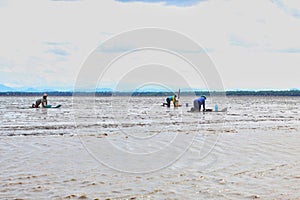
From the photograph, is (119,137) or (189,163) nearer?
(189,163)

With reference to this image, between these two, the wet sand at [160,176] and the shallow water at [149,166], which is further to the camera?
the shallow water at [149,166]

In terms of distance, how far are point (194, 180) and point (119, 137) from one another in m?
9.10

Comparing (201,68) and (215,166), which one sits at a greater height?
(201,68)

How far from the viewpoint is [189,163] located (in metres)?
12.1

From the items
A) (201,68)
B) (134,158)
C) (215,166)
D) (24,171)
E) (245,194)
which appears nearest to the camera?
(245,194)

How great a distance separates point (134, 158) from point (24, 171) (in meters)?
3.61

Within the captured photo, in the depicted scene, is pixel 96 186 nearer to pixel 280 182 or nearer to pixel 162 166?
pixel 162 166

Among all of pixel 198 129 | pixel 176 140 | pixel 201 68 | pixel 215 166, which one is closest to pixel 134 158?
pixel 215 166

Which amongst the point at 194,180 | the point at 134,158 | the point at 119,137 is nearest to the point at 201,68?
the point at 119,137

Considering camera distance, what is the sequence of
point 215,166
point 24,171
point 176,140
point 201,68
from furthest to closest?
point 201,68 < point 176,140 < point 215,166 < point 24,171

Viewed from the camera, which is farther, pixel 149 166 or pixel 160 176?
pixel 149 166

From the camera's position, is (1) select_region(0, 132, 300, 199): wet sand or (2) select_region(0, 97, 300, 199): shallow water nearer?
(1) select_region(0, 132, 300, 199): wet sand

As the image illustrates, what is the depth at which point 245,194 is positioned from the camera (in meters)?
8.61

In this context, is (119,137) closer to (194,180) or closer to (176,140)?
(176,140)
